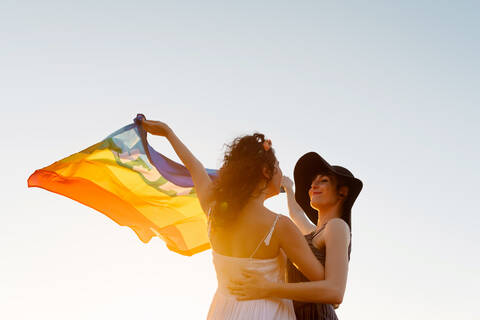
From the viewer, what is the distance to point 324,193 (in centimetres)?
488

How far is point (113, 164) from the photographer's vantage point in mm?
5480

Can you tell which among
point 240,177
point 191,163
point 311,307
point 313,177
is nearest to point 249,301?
point 311,307

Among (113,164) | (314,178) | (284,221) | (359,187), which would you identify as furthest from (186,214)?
(284,221)

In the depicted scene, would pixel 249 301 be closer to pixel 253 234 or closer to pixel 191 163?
pixel 253 234

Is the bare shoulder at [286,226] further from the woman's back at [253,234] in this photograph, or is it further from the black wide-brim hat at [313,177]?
the black wide-brim hat at [313,177]

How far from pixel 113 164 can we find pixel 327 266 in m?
2.66

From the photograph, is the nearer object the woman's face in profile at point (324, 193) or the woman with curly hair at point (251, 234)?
the woman with curly hair at point (251, 234)

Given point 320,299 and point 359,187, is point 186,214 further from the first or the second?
point 320,299

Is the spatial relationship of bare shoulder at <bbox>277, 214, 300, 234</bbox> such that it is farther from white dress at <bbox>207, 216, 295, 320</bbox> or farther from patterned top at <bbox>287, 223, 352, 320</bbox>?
patterned top at <bbox>287, 223, 352, 320</bbox>

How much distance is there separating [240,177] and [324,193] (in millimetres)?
1354

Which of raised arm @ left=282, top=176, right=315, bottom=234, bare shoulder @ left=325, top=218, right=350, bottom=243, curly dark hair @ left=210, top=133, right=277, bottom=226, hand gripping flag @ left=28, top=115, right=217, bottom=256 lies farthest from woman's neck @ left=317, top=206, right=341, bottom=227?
hand gripping flag @ left=28, top=115, right=217, bottom=256

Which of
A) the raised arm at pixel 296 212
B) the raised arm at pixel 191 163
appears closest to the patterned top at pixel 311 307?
the raised arm at pixel 191 163

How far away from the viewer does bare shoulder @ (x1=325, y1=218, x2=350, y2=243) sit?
4129mm

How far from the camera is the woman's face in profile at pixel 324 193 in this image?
4848 millimetres
